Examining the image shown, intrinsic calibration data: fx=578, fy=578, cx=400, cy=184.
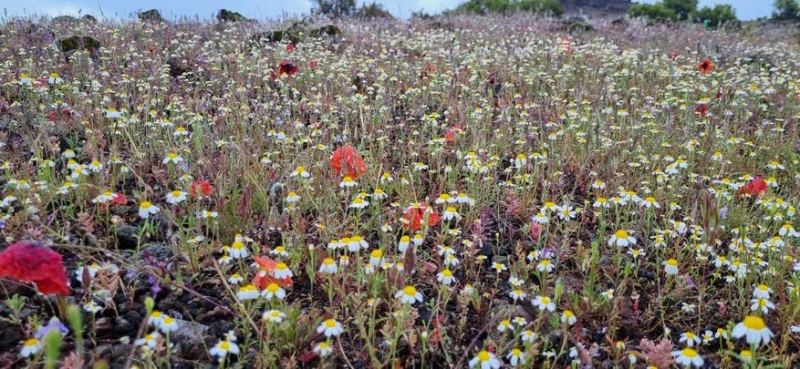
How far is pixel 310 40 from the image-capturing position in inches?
415

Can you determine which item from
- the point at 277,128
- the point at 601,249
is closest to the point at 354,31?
the point at 277,128

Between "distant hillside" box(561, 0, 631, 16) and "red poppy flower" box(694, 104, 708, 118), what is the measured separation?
2514cm

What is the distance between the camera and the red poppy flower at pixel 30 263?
2248 mm

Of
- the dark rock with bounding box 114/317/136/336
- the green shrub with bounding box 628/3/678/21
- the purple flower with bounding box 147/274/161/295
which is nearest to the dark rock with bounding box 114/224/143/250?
the purple flower with bounding box 147/274/161/295

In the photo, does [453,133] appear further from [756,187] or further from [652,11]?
[652,11]

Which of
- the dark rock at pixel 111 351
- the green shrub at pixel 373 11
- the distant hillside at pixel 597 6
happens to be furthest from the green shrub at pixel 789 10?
the dark rock at pixel 111 351

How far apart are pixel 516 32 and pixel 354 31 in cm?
382

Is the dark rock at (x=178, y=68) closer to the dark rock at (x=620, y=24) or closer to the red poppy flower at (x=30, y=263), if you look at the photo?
the red poppy flower at (x=30, y=263)

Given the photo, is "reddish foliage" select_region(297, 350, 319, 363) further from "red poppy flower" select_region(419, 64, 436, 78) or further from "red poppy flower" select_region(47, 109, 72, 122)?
"red poppy flower" select_region(419, 64, 436, 78)

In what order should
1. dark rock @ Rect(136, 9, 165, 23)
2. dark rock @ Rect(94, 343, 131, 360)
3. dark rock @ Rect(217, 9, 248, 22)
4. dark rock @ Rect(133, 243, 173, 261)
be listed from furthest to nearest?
dark rock @ Rect(217, 9, 248, 22)
dark rock @ Rect(136, 9, 165, 23)
dark rock @ Rect(133, 243, 173, 261)
dark rock @ Rect(94, 343, 131, 360)

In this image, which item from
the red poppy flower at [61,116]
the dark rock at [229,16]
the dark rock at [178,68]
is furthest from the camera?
the dark rock at [229,16]

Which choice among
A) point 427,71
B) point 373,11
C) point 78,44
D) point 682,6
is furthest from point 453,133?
point 682,6

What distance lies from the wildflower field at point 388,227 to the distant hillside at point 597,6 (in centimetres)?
2487

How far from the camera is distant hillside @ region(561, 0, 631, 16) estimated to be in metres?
30.9
